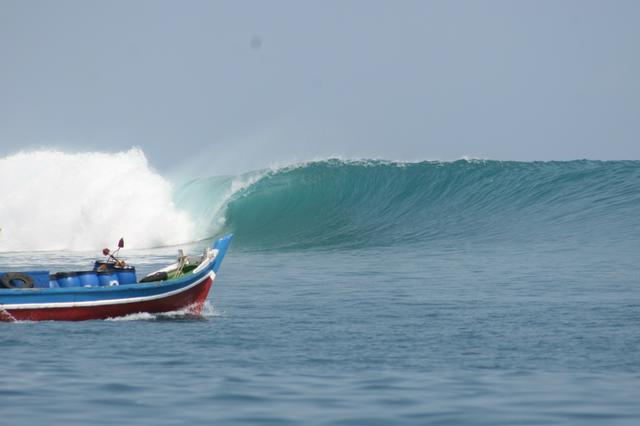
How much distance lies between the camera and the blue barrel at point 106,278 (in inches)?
811

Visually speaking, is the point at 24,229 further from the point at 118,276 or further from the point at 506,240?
the point at 118,276

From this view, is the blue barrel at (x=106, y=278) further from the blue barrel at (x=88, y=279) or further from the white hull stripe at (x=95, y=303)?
the white hull stripe at (x=95, y=303)

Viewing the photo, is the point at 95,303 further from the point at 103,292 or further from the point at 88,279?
the point at 88,279

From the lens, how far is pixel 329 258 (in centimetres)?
3197

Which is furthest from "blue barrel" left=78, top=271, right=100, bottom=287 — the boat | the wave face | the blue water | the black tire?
the wave face

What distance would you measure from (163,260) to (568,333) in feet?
65.4

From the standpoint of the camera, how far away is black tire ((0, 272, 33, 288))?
1986cm

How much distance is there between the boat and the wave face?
47.4ft

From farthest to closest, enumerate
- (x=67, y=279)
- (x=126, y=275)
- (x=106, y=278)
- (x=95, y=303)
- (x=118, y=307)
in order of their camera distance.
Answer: (x=126, y=275), (x=106, y=278), (x=67, y=279), (x=118, y=307), (x=95, y=303)

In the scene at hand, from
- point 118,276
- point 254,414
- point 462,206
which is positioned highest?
point 462,206

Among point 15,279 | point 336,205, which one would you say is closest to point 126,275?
point 15,279

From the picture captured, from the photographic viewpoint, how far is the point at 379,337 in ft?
55.0

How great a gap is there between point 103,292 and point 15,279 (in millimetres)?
1672

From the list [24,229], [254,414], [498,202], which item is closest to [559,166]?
[498,202]
